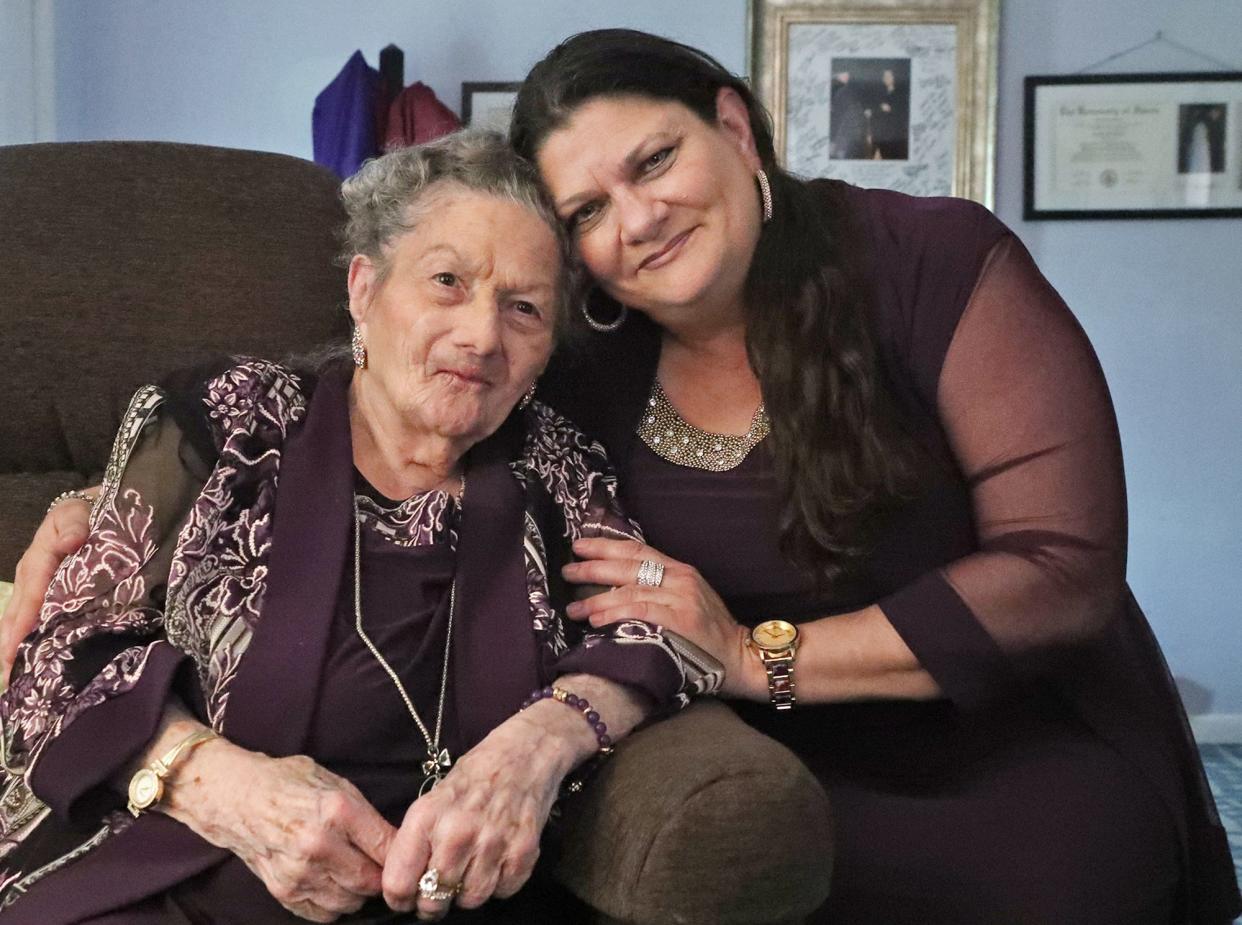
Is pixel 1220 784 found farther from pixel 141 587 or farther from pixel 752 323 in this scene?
pixel 141 587

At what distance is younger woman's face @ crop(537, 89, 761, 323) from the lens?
4.69 feet

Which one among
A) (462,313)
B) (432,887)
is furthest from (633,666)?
(462,313)

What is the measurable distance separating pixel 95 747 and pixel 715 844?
1.89 ft

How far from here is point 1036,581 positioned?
137 cm

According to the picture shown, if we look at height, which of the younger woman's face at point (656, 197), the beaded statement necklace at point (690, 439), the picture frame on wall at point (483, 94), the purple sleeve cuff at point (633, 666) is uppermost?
the picture frame on wall at point (483, 94)

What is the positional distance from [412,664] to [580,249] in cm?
53

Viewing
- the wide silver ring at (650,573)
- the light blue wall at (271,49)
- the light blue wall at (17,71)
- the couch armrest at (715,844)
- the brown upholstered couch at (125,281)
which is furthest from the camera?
the light blue wall at (271,49)

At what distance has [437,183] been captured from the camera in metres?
1.45

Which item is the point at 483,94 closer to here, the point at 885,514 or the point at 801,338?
the point at 801,338

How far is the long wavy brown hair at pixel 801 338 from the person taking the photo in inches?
57.2

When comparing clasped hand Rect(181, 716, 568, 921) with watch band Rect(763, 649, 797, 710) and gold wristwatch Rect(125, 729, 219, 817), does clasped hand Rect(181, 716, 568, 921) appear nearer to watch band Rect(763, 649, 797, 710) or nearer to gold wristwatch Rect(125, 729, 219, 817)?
gold wristwatch Rect(125, 729, 219, 817)

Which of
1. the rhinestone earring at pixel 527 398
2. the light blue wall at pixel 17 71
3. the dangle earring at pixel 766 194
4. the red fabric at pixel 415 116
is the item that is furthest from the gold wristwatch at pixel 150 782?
the light blue wall at pixel 17 71

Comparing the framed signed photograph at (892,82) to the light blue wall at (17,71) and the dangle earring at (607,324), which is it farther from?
the dangle earring at (607,324)

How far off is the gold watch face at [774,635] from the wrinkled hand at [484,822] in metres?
0.30
